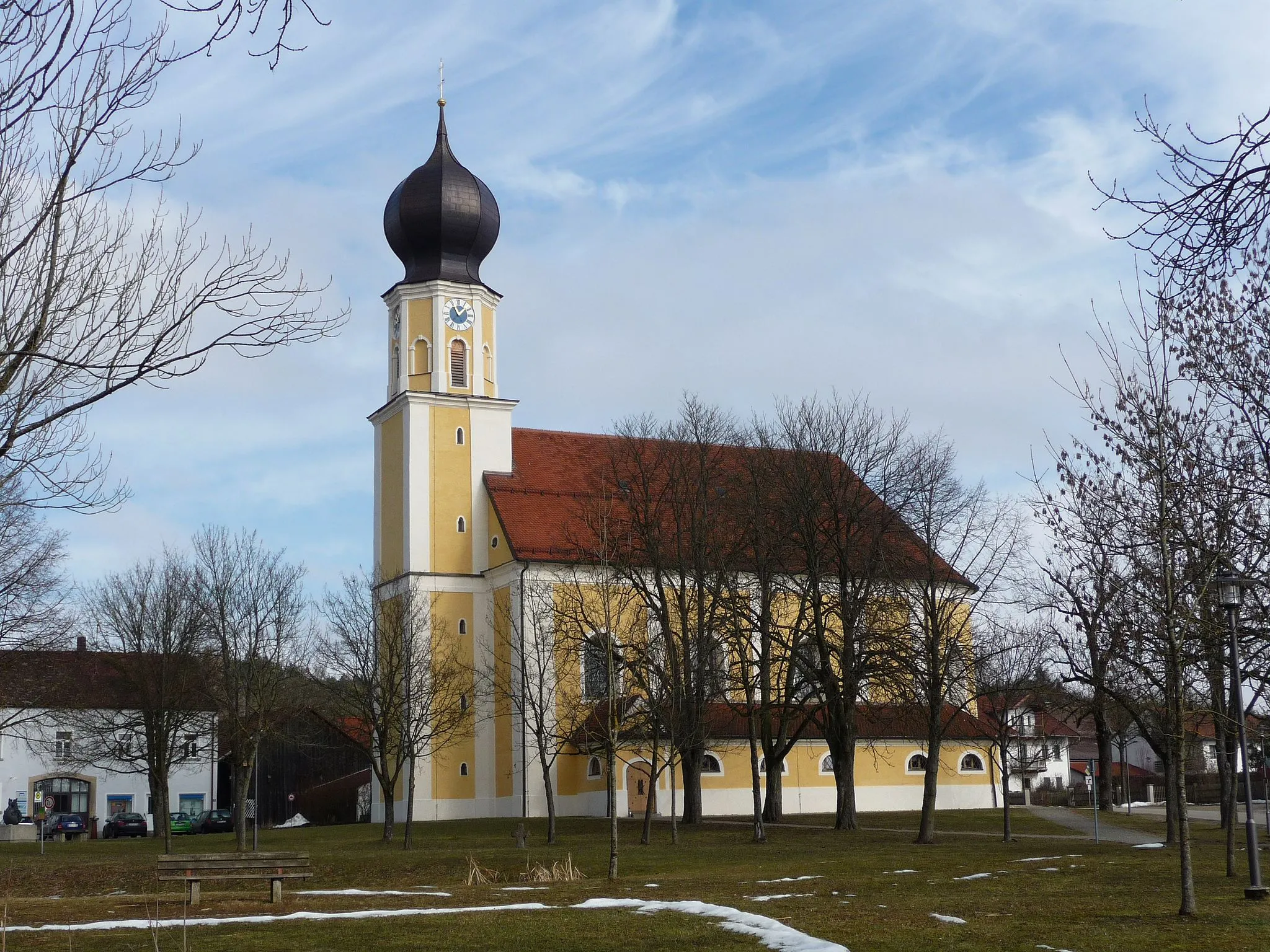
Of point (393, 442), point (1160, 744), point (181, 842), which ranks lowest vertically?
point (181, 842)

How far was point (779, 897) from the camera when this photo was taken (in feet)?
64.6

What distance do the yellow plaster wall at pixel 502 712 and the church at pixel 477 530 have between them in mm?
86

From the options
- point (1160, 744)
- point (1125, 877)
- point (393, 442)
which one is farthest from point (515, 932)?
point (393, 442)

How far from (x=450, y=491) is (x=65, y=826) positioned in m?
22.1

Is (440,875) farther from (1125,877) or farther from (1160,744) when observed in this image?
(1160,744)

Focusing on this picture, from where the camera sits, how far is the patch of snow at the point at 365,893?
874 inches

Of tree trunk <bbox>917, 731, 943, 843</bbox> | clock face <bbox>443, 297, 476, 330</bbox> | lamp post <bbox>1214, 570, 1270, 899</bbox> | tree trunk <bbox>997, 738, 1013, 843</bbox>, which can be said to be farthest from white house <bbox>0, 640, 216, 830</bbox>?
lamp post <bbox>1214, 570, 1270, 899</bbox>

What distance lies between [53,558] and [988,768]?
3572 cm

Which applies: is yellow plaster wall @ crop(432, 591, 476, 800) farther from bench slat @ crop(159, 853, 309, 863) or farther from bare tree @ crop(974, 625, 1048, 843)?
bench slat @ crop(159, 853, 309, 863)

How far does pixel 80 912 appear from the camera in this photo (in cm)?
1945

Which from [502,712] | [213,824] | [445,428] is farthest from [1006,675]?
[213,824]

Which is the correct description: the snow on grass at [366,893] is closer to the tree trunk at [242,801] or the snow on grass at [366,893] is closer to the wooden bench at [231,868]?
the wooden bench at [231,868]

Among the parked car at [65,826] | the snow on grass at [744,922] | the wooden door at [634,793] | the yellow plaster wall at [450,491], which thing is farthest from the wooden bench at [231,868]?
the parked car at [65,826]

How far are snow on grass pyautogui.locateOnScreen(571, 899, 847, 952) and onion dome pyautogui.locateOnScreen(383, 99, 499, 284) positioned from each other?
40926 mm
